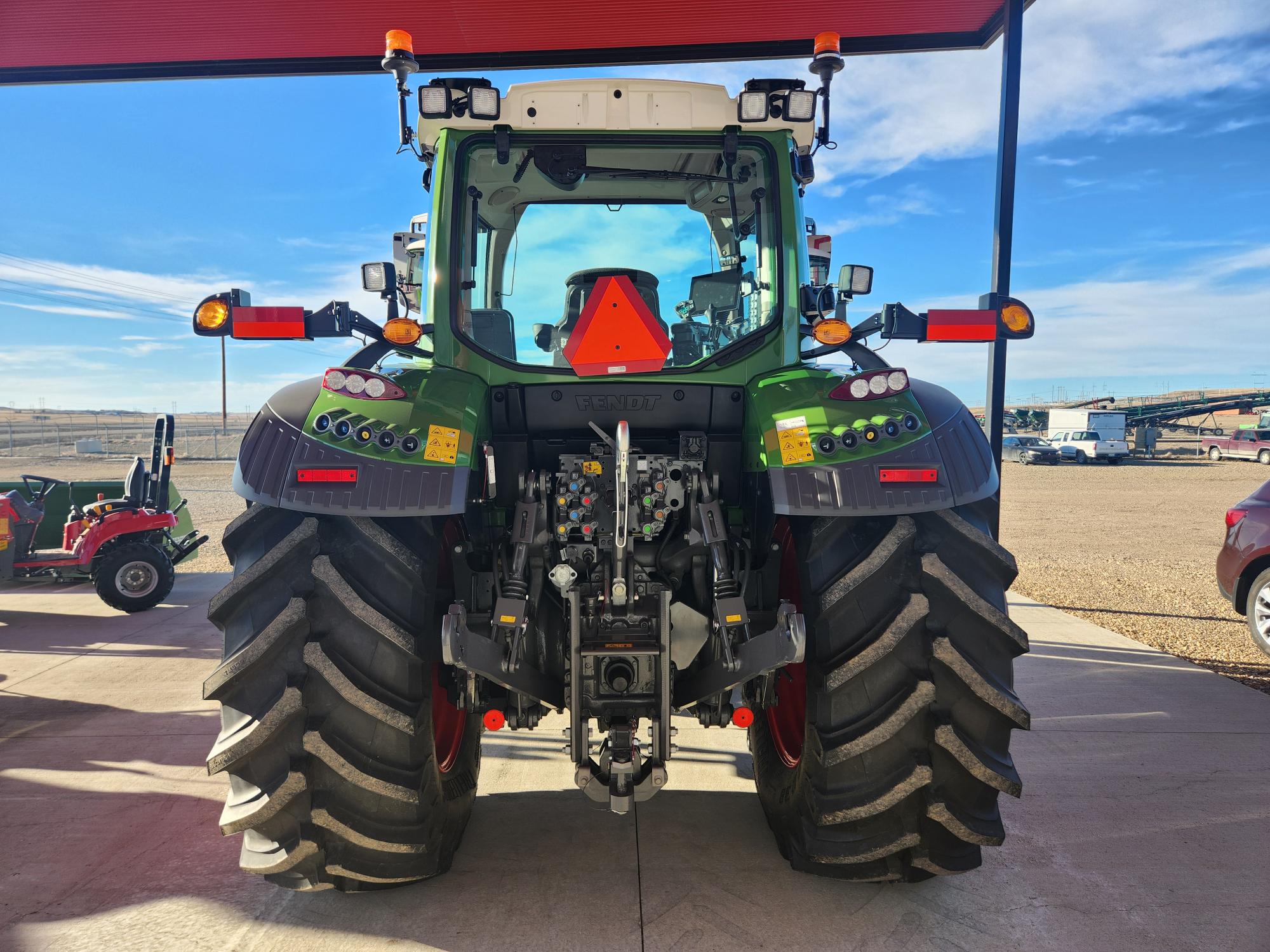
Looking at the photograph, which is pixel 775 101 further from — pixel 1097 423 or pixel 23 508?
pixel 1097 423

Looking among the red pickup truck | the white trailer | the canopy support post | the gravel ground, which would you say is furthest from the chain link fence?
the red pickup truck

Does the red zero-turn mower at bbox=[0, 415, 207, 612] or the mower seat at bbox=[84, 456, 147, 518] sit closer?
the red zero-turn mower at bbox=[0, 415, 207, 612]

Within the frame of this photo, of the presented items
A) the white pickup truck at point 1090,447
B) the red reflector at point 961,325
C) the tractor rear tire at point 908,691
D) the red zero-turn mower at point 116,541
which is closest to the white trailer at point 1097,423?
the white pickup truck at point 1090,447

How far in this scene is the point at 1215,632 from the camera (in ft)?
21.9

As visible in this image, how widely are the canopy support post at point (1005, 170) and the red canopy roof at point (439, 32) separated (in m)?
0.23

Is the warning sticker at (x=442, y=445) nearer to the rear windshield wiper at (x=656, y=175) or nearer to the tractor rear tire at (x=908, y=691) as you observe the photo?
the tractor rear tire at (x=908, y=691)

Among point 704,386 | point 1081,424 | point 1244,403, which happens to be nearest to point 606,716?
point 704,386

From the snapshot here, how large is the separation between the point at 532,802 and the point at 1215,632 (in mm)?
6242

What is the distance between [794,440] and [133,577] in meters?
7.11

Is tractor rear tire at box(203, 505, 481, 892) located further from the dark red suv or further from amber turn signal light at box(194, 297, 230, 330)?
the dark red suv

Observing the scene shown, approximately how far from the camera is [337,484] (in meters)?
2.30

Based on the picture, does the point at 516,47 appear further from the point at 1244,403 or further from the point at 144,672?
the point at 1244,403

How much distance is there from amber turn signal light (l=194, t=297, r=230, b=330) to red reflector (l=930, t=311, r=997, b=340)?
241 centimetres

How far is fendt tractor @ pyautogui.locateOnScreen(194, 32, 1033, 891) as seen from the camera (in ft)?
7.56
